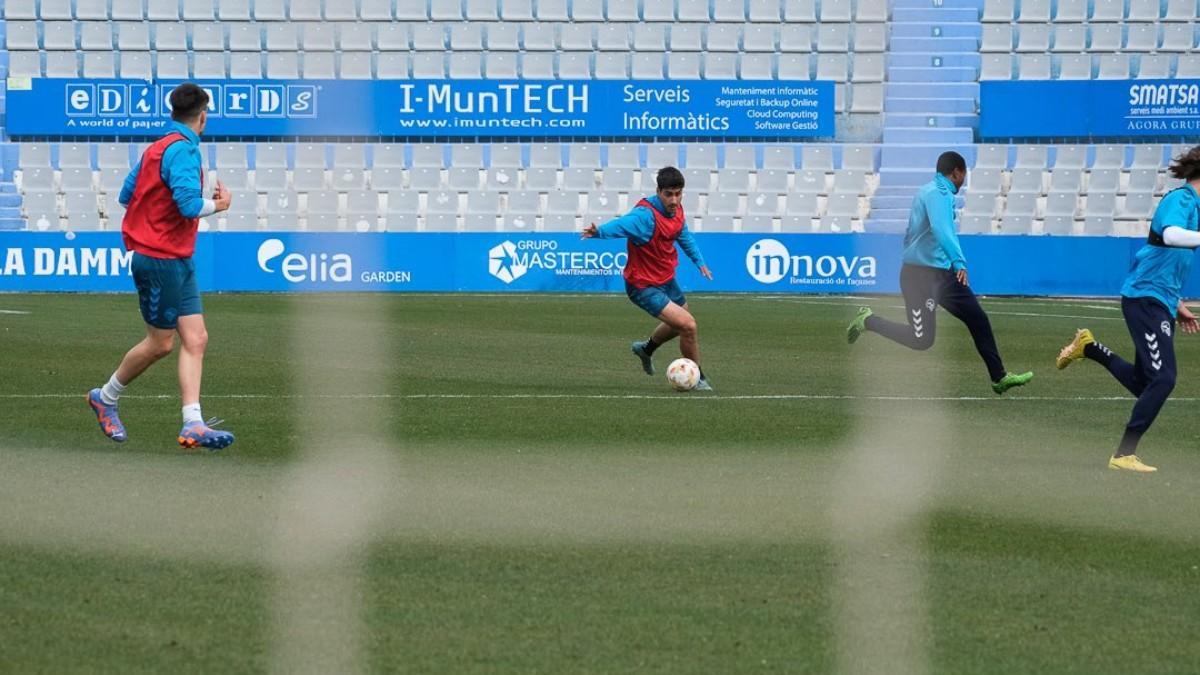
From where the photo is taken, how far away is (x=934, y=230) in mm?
13352

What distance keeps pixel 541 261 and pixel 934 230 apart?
1908 cm

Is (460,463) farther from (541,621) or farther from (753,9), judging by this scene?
(753,9)

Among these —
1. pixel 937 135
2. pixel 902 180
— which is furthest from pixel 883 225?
pixel 937 135

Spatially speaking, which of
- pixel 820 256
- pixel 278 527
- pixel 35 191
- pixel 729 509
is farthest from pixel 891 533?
pixel 35 191

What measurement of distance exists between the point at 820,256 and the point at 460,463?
2290 centimetres

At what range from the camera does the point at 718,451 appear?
1011 centimetres

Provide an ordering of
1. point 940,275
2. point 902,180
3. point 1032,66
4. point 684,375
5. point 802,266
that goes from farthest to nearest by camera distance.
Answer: point 1032,66 → point 902,180 → point 802,266 → point 684,375 → point 940,275

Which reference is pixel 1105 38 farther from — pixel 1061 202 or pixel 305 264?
pixel 305 264

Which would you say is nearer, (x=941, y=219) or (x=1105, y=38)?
(x=941, y=219)

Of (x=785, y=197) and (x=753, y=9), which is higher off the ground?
(x=753, y=9)

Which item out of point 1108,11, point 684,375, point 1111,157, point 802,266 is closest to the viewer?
point 684,375

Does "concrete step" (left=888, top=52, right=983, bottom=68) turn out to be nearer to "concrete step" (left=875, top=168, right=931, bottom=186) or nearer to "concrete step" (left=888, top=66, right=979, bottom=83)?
"concrete step" (left=888, top=66, right=979, bottom=83)

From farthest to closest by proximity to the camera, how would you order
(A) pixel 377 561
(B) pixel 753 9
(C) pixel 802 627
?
(B) pixel 753 9 → (A) pixel 377 561 → (C) pixel 802 627

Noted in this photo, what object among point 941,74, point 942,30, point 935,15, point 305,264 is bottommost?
point 305,264
